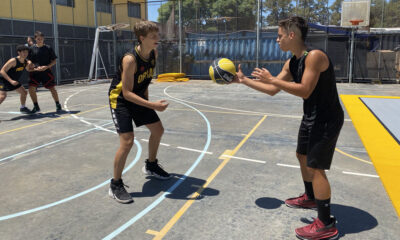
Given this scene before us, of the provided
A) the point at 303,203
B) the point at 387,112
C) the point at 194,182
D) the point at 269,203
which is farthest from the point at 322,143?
the point at 387,112

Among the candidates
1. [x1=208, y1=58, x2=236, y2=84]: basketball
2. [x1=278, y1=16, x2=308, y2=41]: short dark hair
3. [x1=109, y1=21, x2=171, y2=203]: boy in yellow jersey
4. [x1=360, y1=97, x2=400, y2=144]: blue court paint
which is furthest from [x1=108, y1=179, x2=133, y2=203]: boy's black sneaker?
[x1=360, y1=97, x2=400, y2=144]: blue court paint

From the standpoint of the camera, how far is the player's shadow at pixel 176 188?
4102 mm

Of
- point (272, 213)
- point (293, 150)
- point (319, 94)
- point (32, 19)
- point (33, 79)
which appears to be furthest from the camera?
point (32, 19)

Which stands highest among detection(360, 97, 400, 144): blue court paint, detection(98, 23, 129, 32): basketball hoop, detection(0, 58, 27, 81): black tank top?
detection(98, 23, 129, 32): basketball hoop

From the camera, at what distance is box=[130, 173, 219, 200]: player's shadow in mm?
4102

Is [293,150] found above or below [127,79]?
below

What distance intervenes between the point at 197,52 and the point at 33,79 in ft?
46.8

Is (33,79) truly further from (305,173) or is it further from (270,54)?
(270,54)

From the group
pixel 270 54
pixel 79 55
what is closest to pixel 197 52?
pixel 270 54

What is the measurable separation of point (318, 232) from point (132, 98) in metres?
2.42

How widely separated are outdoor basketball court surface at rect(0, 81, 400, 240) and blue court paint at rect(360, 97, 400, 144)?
78 mm

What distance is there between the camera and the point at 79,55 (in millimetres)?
22781

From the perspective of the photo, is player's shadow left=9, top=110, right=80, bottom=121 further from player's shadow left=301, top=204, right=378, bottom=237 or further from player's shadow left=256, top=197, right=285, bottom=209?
player's shadow left=301, top=204, right=378, bottom=237

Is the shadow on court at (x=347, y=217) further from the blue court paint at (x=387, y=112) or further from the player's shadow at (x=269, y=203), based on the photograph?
the blue court paint at (x=387, y=112)
